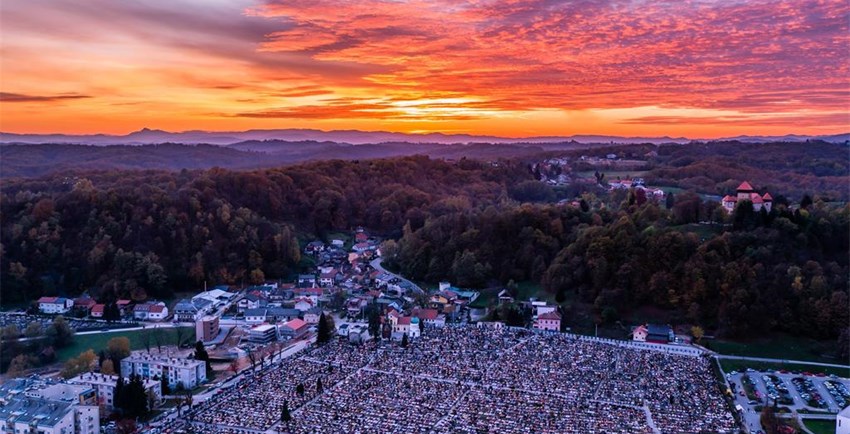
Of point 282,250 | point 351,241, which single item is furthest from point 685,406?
point 351,241

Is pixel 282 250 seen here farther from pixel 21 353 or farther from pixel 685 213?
pixel 685 213

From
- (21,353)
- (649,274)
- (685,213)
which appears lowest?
(21,353)

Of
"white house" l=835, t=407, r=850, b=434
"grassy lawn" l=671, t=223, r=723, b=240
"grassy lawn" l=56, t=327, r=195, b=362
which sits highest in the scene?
"grassy lawn" l=671, t=223, r=723, b=240

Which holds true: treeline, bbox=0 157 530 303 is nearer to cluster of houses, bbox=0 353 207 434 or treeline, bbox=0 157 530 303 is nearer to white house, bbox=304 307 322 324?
white house, bbox=304 307 322 324

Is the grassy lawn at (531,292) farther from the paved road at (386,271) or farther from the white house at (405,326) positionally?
the white house at (405,326)

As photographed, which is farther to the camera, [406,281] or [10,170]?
[10,170]

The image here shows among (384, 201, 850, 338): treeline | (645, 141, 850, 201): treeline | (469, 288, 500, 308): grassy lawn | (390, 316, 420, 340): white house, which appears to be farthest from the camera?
(645, 141, 850, 201): treeline

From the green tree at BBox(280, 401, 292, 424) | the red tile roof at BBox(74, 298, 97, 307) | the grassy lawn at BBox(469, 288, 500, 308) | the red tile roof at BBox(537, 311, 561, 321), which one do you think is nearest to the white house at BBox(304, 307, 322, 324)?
the grassy lawn at BBox(469, 288, 500, 308)
